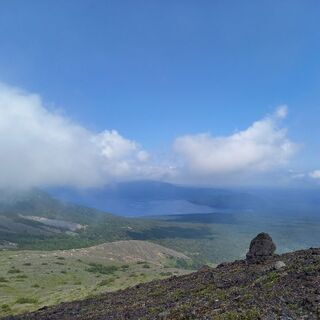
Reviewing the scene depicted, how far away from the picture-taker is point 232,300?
26.4m

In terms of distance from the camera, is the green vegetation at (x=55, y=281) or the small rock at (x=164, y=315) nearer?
the small rock at (x=164, y=315)

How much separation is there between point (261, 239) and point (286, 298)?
19.8 meters

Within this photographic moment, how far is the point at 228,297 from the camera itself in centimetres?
2786

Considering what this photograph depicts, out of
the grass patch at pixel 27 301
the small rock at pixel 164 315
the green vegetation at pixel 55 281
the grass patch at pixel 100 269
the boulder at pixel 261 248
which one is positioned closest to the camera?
the small rock at pixel 164 315

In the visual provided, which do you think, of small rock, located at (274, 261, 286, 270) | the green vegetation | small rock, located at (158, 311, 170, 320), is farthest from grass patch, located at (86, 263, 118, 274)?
small rock, located at (158, 311, 170, 320)

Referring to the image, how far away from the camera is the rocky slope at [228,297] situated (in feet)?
77.8

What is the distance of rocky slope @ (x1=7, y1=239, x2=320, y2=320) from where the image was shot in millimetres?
23703

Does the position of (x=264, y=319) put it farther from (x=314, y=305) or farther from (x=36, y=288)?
(x=36, y=288)

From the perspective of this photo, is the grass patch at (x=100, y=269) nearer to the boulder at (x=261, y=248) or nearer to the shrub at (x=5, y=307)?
the shrub at (x=5, y=307)

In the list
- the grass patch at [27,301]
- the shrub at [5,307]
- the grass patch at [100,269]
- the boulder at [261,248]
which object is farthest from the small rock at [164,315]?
the grass patch at [100,269]

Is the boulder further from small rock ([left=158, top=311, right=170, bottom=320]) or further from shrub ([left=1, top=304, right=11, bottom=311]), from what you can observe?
shrub ([left=1, top=304, right=11, bottom=311])

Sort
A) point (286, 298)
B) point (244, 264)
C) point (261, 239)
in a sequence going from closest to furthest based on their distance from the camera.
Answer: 1. point (286, 298)
2. point (244, 264)
3. point (261, 239)

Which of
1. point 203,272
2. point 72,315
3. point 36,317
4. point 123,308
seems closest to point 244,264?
point 203,272

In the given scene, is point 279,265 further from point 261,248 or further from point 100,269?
point 100,269
